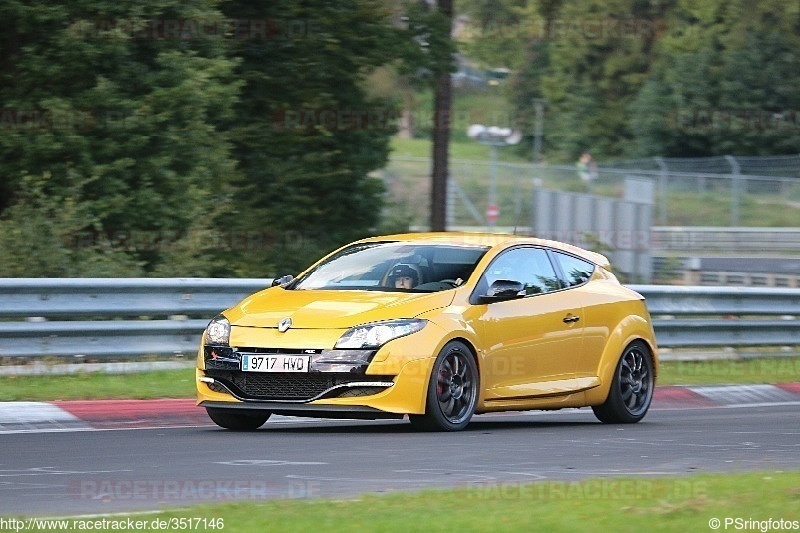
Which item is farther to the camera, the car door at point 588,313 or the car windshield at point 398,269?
the car door at point 588,313

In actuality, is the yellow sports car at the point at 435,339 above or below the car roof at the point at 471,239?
below

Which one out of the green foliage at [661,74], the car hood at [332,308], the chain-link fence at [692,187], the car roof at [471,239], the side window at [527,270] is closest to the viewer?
the car hood at [332,308]

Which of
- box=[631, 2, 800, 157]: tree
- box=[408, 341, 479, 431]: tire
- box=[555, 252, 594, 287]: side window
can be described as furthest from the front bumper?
box=[631, 2, 800, 157]: tree

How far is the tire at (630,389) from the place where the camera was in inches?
490

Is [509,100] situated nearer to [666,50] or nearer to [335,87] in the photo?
[666,50]

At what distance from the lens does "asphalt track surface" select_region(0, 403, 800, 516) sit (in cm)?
757

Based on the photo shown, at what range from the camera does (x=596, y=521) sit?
651 centimetres

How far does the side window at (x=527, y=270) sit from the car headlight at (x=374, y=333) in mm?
1202

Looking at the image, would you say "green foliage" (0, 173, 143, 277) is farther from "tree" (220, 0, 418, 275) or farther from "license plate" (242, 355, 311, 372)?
"license plate" (242, 355, 311, 372)

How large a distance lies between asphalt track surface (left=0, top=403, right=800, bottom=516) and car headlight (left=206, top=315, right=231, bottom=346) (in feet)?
2.10

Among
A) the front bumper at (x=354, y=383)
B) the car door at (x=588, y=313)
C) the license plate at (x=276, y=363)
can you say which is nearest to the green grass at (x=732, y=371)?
the car door at (x=588, y=313)

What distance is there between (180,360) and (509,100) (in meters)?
77.1

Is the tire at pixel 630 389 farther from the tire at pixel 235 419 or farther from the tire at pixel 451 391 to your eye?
the tire at pixel 235 419

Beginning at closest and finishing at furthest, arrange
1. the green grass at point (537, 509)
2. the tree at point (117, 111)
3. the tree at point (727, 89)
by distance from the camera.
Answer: the green grass at point (537, 509), the tree at point (117, 111), the tree at point (727, 89)
